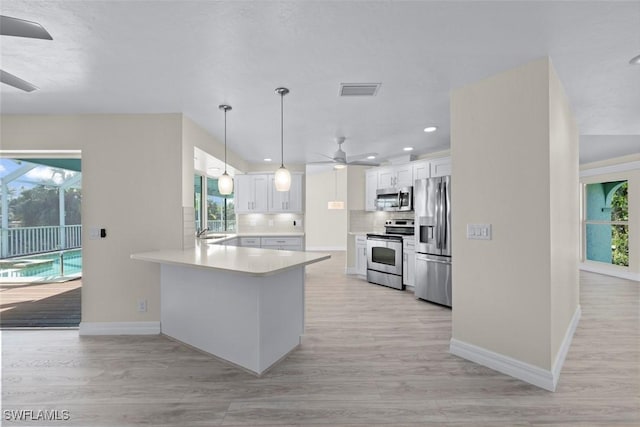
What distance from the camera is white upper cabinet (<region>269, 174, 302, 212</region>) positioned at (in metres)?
6.37

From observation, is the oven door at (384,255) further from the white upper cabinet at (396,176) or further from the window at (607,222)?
the window at (607,222)

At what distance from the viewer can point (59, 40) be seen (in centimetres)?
202

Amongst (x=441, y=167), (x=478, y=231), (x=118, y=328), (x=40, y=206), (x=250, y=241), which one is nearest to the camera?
(x=478, y=231)

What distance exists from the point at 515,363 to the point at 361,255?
13.1 feet

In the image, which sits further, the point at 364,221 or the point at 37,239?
the point at 364,221

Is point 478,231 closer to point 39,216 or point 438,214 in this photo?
point 438,214

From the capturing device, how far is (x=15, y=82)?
248 cm

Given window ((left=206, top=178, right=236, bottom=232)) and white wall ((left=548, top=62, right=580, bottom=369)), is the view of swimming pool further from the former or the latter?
white wall ((left=548, top=62, right=580, bottom=369))

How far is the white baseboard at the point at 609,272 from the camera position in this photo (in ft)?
20.1

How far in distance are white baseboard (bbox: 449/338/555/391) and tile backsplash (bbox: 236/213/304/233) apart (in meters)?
4.30

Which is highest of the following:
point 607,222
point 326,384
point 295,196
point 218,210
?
point 295,196

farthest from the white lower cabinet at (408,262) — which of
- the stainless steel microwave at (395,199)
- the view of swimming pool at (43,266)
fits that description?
the view of swimming pool at (43,266)

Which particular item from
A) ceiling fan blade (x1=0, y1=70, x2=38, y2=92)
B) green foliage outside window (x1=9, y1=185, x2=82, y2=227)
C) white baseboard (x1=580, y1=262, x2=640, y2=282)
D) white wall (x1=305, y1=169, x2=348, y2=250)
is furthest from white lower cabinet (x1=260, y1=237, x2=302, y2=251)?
white baseboard (x1=580, y1=262, x2=640, y2=282)

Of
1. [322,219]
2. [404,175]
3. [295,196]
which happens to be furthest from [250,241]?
[322,219]
